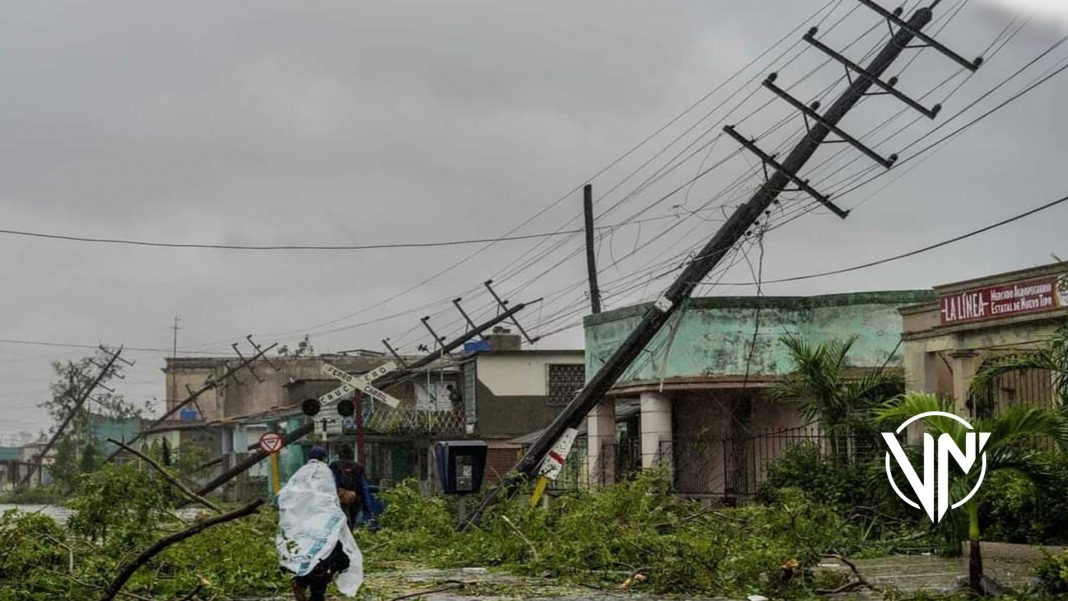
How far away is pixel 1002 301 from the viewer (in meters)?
24.2

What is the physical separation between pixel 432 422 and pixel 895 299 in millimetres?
18231

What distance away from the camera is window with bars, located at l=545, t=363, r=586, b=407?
164ft

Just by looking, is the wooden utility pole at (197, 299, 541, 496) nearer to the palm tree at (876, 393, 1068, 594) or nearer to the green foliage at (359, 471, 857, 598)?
the green foliage at (359, 471, 857, 598)

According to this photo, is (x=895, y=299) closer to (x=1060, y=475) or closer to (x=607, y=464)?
(x=607, y=464)

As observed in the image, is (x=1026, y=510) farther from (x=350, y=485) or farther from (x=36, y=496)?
(x=36, y=496)

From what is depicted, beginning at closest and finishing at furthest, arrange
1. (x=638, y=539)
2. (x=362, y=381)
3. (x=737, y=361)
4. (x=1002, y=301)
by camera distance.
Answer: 1. (x=638, y=539)
2. (x=1002, y=301)
3. (x=362, y=381)
4. (x=737, y=361)

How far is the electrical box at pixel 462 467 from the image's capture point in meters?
27.7

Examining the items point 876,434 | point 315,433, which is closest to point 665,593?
point 876,434

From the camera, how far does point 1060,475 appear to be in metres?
18.9

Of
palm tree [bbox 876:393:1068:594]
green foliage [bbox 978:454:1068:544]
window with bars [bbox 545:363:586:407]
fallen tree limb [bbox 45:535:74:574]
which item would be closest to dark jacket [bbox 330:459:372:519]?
fallen tree limb [bbox 45:535:74:574]

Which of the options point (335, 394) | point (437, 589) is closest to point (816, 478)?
point (335, 394)

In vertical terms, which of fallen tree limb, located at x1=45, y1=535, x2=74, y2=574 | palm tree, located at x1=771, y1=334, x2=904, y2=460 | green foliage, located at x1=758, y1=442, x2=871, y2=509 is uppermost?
palm tree, located at x1=771, y1=334, x2=904, y2=460

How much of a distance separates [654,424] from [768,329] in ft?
10.8

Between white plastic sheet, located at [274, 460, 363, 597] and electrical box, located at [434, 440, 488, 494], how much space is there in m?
11.8
